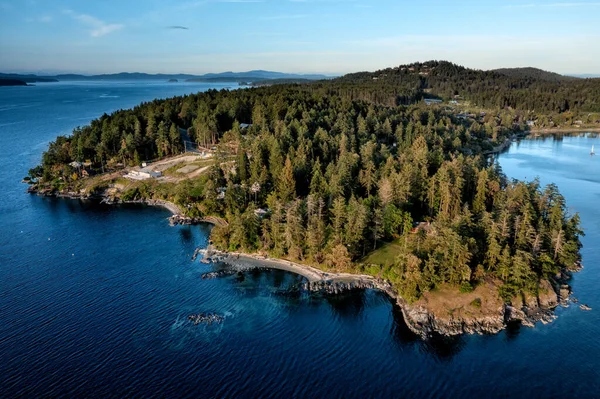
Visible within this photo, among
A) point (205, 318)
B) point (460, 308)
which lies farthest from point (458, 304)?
point (205, 318)

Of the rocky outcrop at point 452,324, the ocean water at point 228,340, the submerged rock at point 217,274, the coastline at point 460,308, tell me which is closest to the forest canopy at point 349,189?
the coastline at point 460,308

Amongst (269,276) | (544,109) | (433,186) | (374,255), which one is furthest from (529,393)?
(544,109)

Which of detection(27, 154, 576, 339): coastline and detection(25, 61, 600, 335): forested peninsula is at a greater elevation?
detection(25, 61, 600, 335): forested peninsula

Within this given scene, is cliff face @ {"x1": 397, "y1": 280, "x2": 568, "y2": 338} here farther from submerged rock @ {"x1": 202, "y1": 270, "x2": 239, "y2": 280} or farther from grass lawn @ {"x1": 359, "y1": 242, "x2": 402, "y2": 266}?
submerged rock @ {"x1": 202, "y1": 270, "x2": 239, "y2": 280}

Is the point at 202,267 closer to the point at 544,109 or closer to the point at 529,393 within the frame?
the point at 529,393

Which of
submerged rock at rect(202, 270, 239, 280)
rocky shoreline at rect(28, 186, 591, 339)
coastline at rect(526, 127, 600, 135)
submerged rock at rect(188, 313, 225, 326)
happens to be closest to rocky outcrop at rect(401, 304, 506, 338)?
rocky shoreline at rect(28, 186, 591, 339)

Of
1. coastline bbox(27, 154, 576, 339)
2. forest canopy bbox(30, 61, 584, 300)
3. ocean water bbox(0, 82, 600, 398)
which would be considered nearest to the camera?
ocean water bbox(0, 82, 600, 398)
